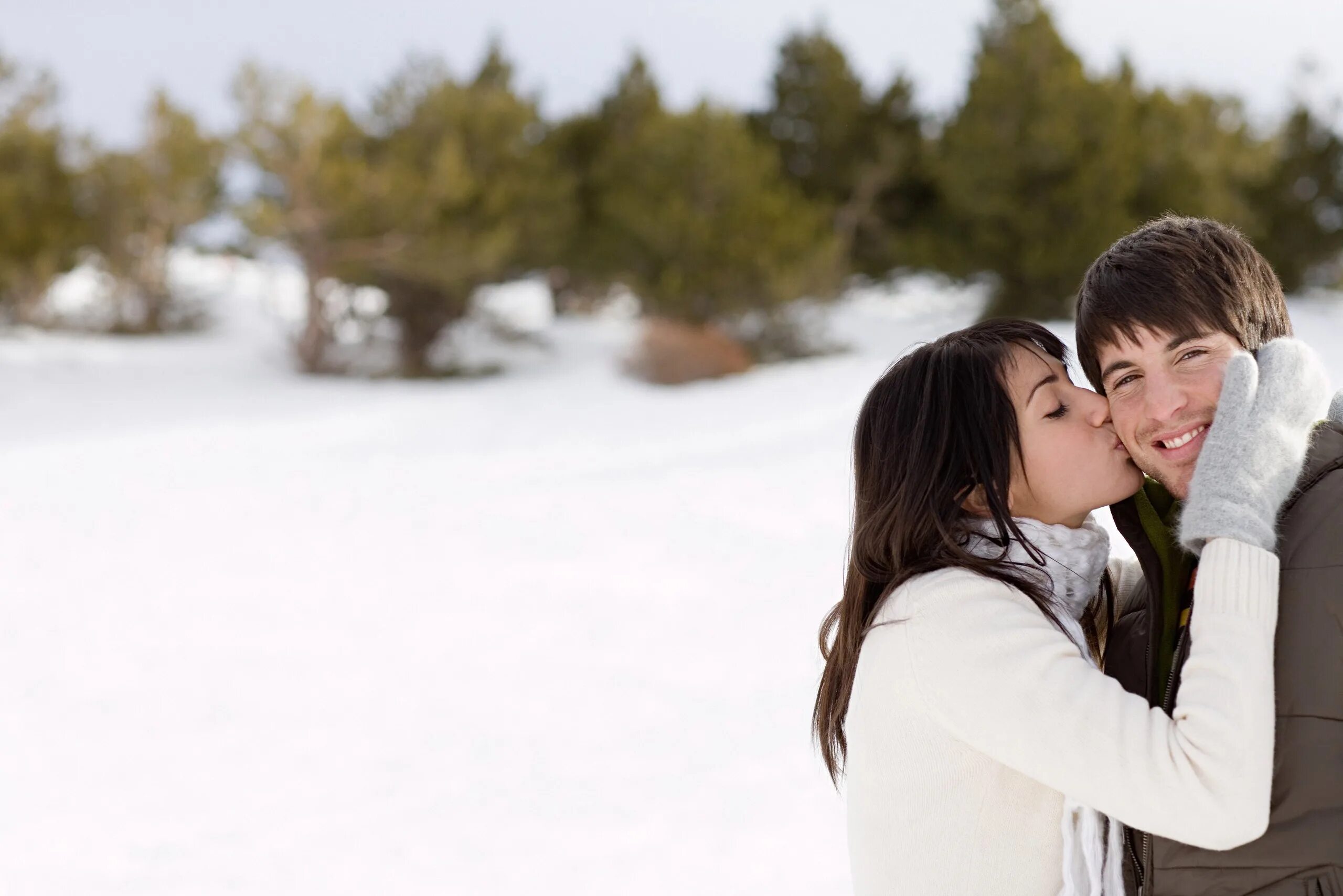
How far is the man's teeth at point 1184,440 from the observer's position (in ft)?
5.58

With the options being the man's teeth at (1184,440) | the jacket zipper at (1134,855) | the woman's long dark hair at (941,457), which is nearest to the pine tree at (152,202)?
the woman's long dark hair at (941,457)

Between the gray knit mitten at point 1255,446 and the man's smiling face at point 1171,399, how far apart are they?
0.41ft

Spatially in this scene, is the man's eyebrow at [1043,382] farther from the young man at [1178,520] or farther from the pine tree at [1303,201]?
the pine tree at [1303,201]

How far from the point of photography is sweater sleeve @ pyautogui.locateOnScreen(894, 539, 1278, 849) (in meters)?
1.43

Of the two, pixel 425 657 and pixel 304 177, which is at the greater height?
pixel 304 177

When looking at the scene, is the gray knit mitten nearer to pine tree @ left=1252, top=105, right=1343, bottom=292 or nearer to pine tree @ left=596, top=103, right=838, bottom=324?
pine tree @ left=596, top=103, right=838, bottom=324

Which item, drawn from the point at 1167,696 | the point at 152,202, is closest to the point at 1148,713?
the point at 1167,696

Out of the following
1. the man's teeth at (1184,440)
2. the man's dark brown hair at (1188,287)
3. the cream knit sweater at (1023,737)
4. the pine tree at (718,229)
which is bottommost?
the cream knit sweater at (1023,737)

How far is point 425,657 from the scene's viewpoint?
17.9ft

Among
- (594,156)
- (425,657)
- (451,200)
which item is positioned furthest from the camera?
(594,156)

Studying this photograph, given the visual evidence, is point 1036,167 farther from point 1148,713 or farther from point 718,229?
point 1148,713

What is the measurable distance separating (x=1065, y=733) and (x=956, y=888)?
363 mm

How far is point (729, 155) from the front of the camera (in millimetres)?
15812

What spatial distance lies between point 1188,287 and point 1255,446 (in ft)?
1.11
